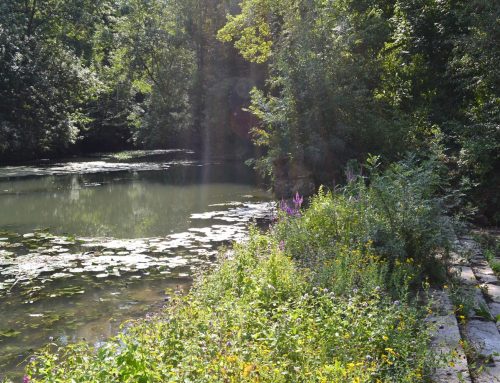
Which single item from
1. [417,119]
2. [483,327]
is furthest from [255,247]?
[417,119]

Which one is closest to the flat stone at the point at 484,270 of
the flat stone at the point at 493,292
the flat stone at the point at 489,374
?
the flat stone at the point at 493,292

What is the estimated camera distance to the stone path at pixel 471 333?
3.91 meters

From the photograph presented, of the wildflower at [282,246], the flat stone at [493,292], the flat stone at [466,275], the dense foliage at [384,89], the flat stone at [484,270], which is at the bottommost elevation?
the flat stone at [493,292]

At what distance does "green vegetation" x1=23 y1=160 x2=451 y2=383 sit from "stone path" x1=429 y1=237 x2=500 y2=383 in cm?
18

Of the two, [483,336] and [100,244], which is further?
[100,244]

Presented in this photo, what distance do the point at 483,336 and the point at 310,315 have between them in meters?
1.56

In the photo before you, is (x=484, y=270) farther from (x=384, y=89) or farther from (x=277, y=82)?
(x=384, y=89)

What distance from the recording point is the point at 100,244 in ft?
34.6

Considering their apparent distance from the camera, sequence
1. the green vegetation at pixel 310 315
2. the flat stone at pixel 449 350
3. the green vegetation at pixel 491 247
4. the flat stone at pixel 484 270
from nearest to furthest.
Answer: the green vegetation at pixel 310 315
the flat stone at pixel 449 350
the flat stone at pixel 484 270
the green vegetation at pixel 491 247

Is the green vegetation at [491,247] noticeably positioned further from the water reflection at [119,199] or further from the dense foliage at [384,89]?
the water reflection at [119,199]

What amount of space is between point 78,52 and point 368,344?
39227 millimetres

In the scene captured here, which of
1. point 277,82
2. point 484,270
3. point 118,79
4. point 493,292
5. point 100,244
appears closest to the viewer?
point 493,292

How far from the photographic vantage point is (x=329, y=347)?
390 centimetres

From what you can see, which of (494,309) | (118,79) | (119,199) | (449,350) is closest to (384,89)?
(119,199)
